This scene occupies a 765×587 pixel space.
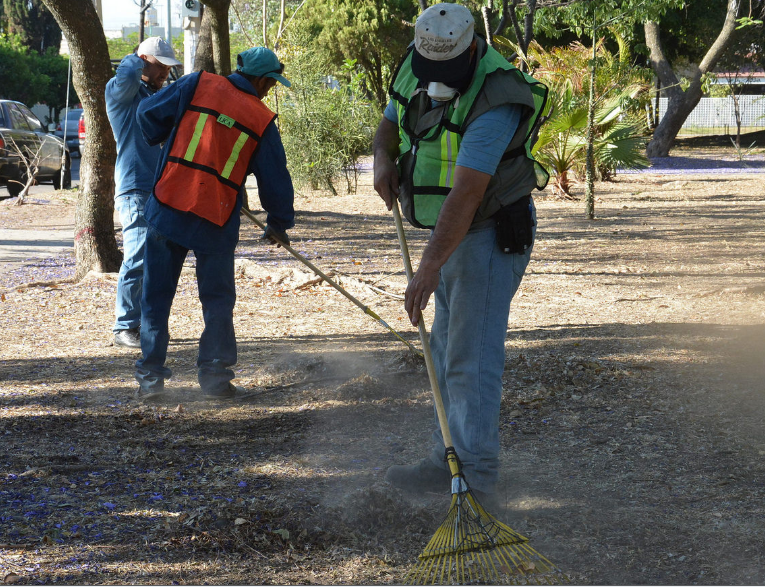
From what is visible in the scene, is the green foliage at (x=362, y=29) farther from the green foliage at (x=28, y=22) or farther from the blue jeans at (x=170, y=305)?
the green foliage at (x=28, y=22)

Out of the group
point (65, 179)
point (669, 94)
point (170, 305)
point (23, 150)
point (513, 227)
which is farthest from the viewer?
point (669, 94)

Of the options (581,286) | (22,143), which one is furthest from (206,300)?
(22,143)

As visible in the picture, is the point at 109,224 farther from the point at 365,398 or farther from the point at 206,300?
the point at 365,398

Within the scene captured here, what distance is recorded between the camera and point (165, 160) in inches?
169

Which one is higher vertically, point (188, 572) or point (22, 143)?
point (22, 143)

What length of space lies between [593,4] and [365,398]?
27.4 feet

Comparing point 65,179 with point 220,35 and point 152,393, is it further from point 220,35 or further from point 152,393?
point 152,393

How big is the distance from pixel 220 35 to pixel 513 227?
7.96 metres

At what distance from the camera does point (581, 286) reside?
7617mm

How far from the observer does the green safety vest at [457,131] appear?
2855 mm

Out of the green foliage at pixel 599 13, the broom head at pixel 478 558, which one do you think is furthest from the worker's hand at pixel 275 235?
the green foliage at pixel 599 13

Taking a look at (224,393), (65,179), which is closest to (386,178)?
(224,393)

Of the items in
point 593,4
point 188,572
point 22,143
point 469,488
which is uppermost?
point 593,4

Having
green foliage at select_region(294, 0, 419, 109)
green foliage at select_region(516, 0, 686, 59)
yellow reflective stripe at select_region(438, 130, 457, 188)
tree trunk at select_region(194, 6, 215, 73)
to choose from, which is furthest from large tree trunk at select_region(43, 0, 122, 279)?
green foliage at select_region(294, 0, 419, 109)
